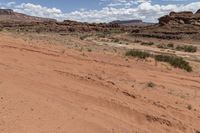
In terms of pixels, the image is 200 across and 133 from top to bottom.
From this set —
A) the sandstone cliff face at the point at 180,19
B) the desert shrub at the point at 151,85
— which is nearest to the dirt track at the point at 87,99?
the desert shrub at the point at 151,85

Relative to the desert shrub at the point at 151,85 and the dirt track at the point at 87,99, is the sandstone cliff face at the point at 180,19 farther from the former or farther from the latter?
the dirt track at the point at 87,99

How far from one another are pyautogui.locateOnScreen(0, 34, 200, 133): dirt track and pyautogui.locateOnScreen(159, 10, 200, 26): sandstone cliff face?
242ft

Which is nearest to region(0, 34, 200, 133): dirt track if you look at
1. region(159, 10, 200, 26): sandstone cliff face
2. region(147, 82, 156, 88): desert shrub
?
region(147, 82, 156, 88): desert shrub

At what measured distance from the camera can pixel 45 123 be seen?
7.86 meters

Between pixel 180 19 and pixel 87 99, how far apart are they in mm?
85338

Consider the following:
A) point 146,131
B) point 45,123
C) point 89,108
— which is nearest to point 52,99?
point 89,108

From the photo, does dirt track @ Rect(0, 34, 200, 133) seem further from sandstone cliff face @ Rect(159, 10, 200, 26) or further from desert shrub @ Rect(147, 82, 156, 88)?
sandstone cliff face @ Rect(159, 10, 200, 26)

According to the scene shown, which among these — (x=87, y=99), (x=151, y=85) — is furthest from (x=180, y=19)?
(x=87, y=99)

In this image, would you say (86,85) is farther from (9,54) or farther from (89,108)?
(9,54)

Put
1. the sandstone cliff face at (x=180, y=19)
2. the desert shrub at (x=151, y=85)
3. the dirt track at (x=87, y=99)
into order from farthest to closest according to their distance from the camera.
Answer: the sandstone cliff face at (x=180, y=19), the desert shrub at (x=151, y=85), the dirt track at (x=87, y=99)

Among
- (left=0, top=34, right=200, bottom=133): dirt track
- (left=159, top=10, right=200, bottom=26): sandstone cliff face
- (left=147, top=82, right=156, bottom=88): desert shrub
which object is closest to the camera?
(left=0, top=34, right=200, bottom=133): dirt track

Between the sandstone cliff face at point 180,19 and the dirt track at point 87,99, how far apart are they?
242 ft

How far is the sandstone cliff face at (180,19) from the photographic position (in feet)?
287

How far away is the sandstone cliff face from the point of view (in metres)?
87.6
